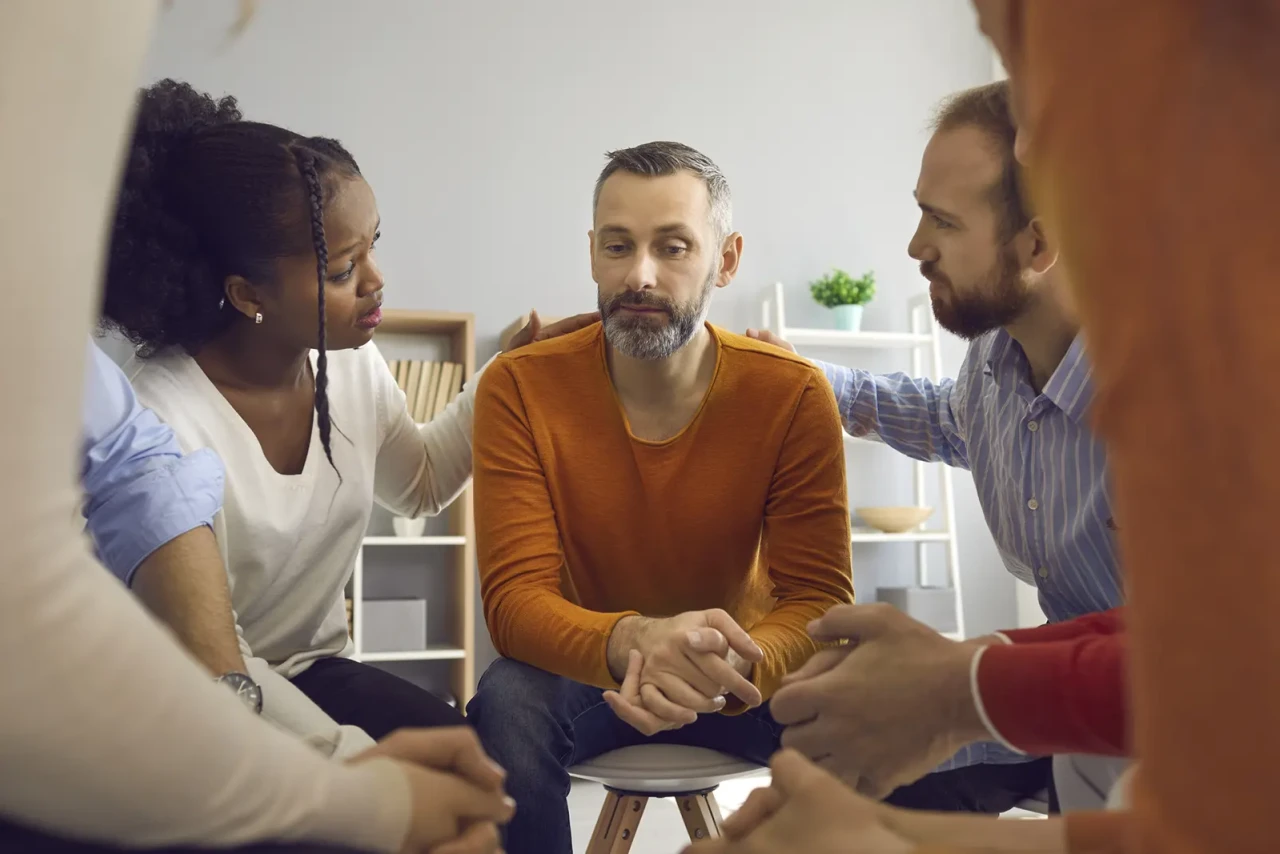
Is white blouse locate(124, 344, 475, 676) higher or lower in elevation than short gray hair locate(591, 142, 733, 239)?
lower

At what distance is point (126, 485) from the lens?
47.4 inches

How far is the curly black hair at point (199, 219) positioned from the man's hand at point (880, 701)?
0.86 meters

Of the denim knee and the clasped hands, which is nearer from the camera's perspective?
the clasped hands

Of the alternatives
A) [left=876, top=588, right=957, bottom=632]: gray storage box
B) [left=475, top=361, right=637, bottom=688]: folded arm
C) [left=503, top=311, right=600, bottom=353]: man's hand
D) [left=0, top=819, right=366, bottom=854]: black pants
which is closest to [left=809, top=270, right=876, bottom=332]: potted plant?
[left=876, top=588, right=957, bottom=632]: gray storage box

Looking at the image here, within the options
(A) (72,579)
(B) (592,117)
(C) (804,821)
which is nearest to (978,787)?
(C) (804,821)

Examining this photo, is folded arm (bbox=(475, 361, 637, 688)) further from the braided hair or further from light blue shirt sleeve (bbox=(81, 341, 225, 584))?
light blue shirt sleeve (bbox=(81, 341, 225, 584))

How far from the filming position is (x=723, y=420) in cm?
175

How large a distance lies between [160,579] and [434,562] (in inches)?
101

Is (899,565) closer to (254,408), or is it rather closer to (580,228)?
(580,228)

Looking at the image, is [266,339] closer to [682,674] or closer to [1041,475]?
[682,674]

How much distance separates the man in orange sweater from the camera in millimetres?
1507

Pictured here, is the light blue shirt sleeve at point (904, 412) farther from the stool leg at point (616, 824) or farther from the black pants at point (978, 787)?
the stool leg at point (616, 824)

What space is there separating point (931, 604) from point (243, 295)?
300 cm

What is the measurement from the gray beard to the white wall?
7.07 ft
